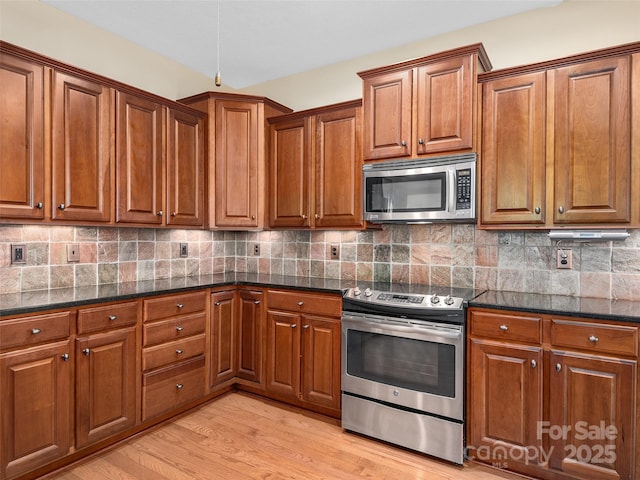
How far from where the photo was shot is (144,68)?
3.30m

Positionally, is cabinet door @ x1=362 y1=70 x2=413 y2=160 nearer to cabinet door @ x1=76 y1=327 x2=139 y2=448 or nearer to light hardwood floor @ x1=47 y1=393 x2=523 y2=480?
light hardwood floor @ x1=47 y1=393 x2=523 y2=480

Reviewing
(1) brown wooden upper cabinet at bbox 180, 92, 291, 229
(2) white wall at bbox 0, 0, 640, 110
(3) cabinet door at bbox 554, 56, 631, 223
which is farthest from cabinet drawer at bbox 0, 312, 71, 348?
(3) cabinet door at bbox 554, 56, 631, 223

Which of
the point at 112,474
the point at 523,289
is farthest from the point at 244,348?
the point at 523,289

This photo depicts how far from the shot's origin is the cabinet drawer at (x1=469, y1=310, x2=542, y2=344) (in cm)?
211

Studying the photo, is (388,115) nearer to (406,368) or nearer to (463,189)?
(463,189)

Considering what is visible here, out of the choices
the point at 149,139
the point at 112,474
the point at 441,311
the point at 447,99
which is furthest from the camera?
the point at 149,139

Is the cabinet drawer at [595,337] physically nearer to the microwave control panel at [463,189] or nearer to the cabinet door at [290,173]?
the microwave control panel at [463,189]

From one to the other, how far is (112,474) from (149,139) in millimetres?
2241

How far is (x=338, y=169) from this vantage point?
10.1 feet

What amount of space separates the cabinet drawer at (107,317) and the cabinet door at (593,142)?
2758 millimetres

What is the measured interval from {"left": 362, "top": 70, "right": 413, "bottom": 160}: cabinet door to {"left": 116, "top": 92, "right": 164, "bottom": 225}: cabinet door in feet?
5.32

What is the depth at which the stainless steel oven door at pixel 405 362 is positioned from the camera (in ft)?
7.54

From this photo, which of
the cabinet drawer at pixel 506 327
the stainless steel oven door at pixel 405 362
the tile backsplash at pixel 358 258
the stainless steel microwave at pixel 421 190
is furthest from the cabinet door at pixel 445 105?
the stainless steel oven door at pixel 405 362

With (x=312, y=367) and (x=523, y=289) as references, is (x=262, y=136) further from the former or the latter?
(x=523, y=289)
